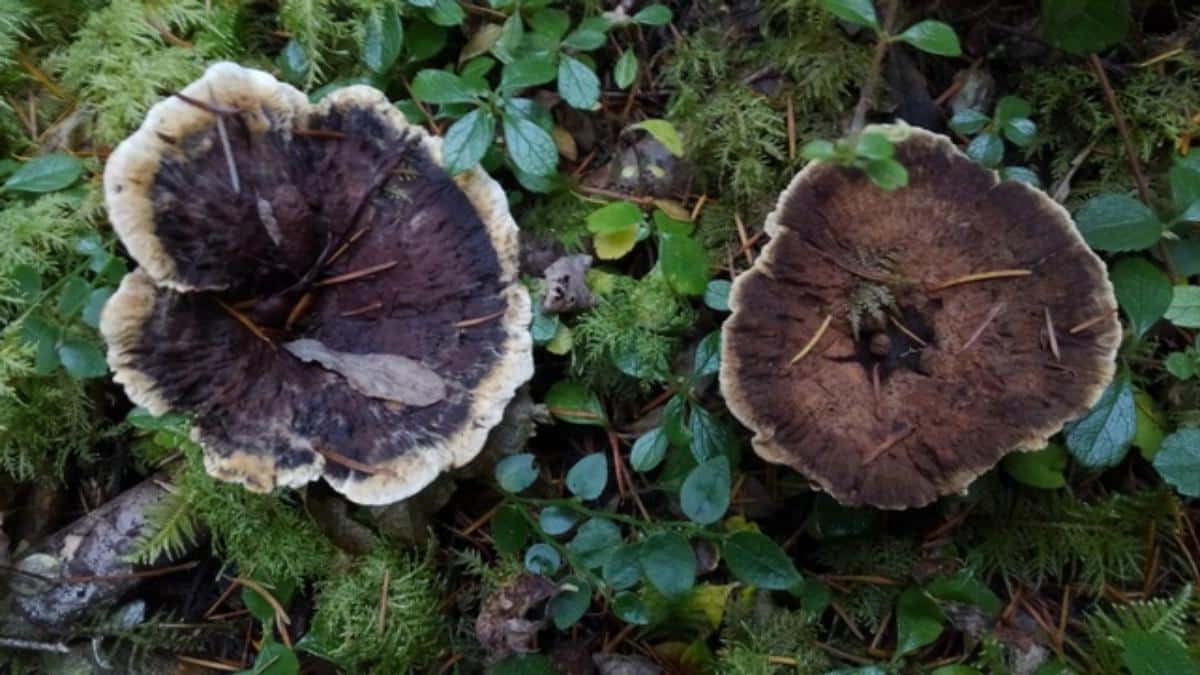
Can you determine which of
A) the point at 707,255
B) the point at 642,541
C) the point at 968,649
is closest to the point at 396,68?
the point at 707,255

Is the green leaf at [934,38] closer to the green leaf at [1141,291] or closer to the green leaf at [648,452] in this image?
the green leaf at [1141,291]

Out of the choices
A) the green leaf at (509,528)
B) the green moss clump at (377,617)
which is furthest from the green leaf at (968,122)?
the green moss clump at (377,617)

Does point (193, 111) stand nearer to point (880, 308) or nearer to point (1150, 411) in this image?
point (880, 308)

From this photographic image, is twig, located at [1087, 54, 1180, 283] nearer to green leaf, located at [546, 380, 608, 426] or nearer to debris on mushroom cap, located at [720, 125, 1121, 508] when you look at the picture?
debris on mushroom cap, located at [720, 125, 1121, 508]

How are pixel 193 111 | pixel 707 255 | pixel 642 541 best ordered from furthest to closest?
pixel 707 255
pixel 642 541
pixel 193 111

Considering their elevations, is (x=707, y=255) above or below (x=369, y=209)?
below
